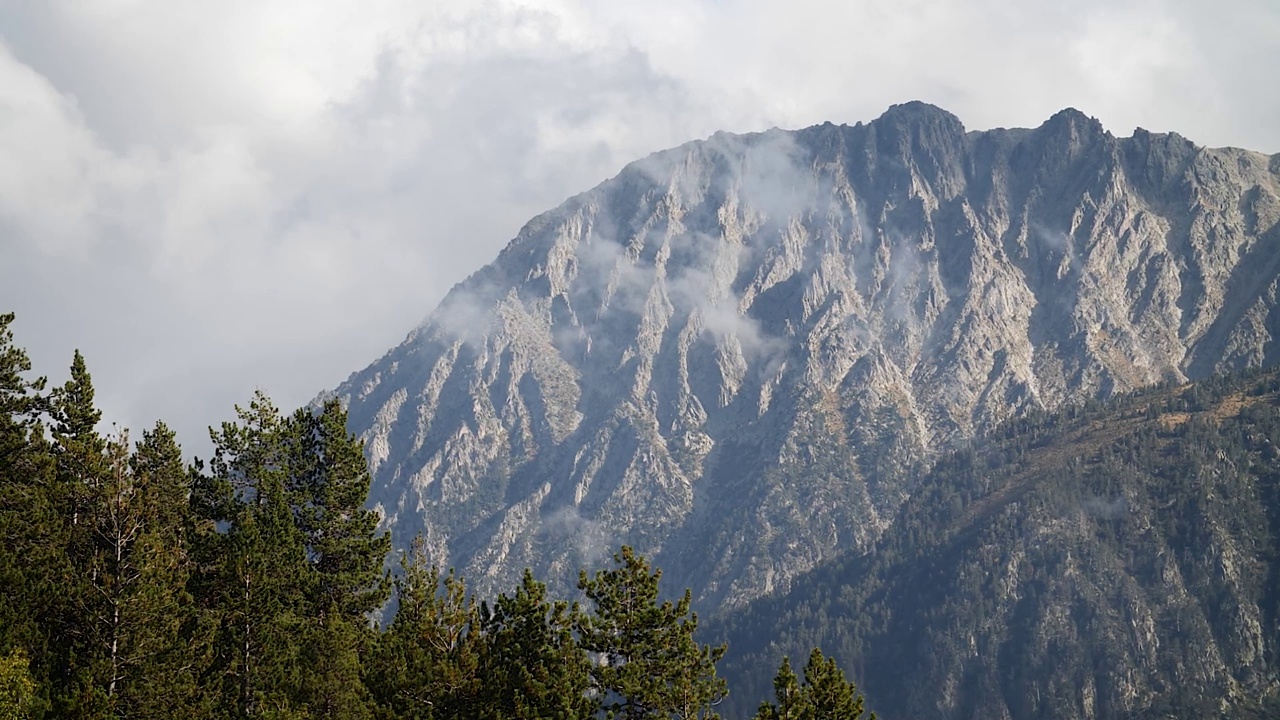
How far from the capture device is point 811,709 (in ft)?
184

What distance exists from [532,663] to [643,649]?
20.8 ft

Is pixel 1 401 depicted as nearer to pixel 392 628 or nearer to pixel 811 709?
pixel 392 628

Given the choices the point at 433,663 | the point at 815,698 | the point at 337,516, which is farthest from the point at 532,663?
the point at 337,516

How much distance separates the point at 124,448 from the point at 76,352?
13.0 metres

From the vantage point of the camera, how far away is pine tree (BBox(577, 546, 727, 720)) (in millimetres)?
59344

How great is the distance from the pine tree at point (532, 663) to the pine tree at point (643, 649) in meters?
1.83

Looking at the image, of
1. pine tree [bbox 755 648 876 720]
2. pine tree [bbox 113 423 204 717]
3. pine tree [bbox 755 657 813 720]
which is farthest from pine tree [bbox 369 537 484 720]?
pine tree [bbox 755 648 876 720]

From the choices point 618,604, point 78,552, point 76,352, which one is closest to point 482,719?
point 618,604

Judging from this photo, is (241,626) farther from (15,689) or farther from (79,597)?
(15,689)

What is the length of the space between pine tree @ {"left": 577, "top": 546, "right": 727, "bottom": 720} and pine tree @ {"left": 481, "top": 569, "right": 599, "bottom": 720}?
183 cm

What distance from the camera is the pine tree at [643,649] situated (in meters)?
59.3

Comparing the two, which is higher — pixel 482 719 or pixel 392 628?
pixel 392 628

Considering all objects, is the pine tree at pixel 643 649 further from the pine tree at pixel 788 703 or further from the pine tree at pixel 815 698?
the pine tree at pixel 815 698

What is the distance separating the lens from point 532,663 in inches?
→ 2256
